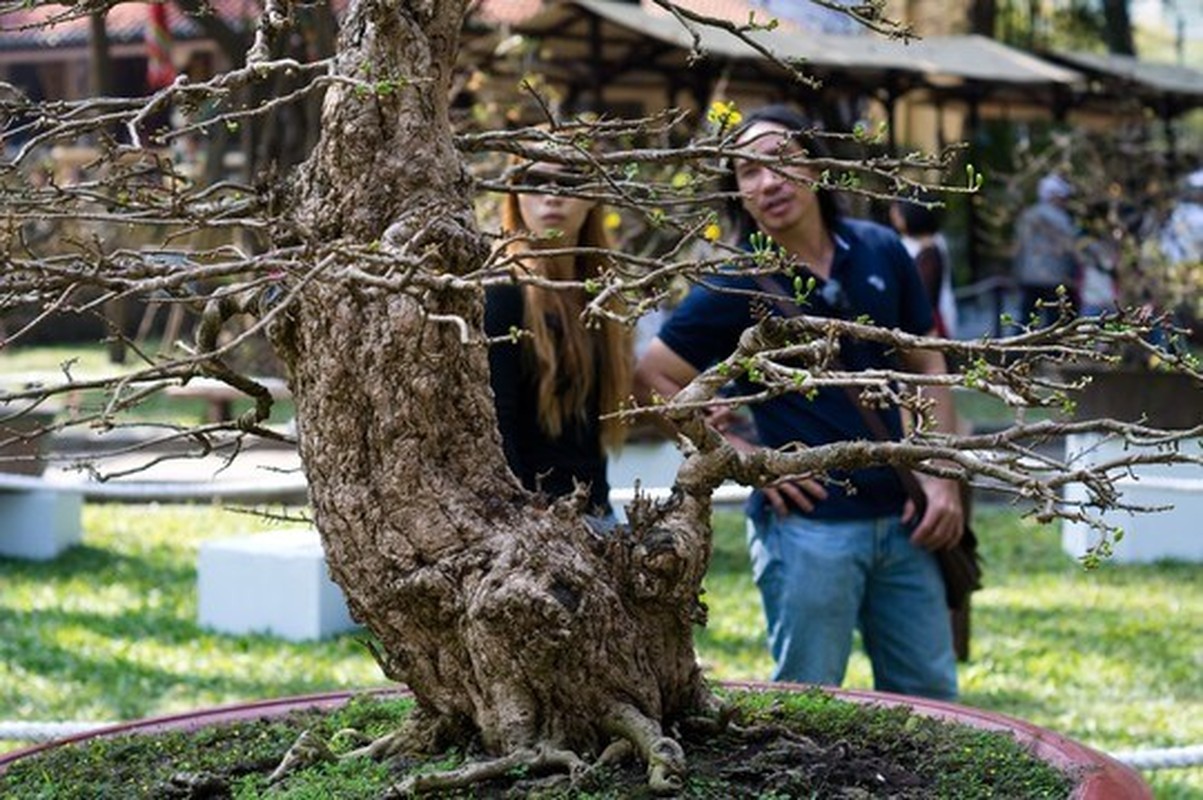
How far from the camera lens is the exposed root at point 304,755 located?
3.41m

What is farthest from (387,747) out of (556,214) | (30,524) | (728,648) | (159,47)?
(159,47)

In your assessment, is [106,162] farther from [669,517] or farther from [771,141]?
[771,141]

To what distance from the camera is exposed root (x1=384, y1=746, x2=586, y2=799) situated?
3172 mm

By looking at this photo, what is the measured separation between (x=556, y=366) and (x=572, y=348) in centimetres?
6

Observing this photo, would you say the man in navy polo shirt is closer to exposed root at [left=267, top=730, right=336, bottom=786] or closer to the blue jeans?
the blue jeans

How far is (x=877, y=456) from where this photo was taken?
124 inches

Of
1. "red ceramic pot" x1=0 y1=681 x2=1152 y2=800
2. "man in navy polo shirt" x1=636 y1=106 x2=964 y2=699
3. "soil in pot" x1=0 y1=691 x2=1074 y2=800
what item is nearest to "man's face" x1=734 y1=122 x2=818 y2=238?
"man in navy polo shirt" x1=636 y1=106 x2=964 y2=699

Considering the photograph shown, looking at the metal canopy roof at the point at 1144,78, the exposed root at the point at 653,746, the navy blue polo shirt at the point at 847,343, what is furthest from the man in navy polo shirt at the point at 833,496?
the metal canopy roof at the point at 1144,78

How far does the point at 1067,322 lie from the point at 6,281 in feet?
4.98

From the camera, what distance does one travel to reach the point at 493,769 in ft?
10.5

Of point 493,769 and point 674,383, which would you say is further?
point 674,383

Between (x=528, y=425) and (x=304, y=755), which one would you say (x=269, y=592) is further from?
(x=304, y=755)

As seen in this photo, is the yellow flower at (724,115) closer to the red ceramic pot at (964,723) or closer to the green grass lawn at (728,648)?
the red ceramic pot at (964,723)

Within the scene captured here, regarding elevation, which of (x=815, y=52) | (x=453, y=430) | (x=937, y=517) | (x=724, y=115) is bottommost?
(x=937, y=517)
